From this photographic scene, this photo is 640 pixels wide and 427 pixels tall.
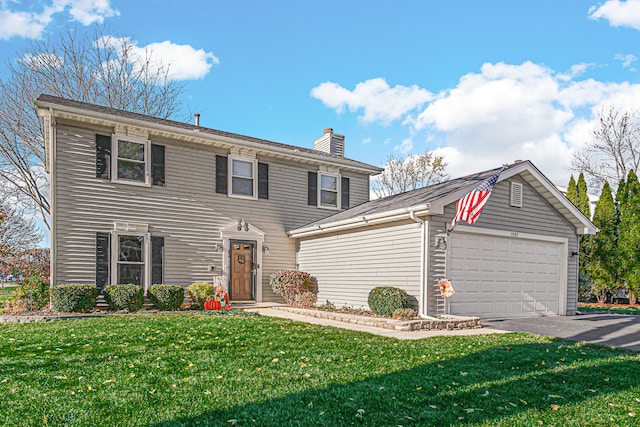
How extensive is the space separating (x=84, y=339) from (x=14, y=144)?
659 inches

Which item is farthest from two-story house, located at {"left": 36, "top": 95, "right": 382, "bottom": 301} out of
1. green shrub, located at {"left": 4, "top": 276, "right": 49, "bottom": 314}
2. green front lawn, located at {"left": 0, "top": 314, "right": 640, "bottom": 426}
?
green front lawn, located at {"left": 0, "top": 314, "right": 640, "bottom": 426}

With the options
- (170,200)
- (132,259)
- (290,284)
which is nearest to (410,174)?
(290,284)

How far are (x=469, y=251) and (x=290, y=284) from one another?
17.5ft

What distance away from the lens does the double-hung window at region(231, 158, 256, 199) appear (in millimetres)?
13906

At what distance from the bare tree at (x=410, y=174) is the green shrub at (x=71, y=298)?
74.0ft

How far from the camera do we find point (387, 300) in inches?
396

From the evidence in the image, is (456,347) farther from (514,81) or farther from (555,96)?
(555,96)

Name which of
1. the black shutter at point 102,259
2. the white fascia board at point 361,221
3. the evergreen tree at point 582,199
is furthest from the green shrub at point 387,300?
the evergreen tree at point 582,199

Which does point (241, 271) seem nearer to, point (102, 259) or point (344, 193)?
point (102, 259)

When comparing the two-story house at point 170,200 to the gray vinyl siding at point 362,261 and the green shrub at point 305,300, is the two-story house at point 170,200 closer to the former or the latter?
the green shrub at point 305,300

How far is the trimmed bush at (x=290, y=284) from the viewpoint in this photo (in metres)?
13.3

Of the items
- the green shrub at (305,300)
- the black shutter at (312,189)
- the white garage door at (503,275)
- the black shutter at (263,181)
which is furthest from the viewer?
the black shutter at (312,189)

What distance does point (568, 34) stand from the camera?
11383mm

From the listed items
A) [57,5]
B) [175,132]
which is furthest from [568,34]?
[57,5]
